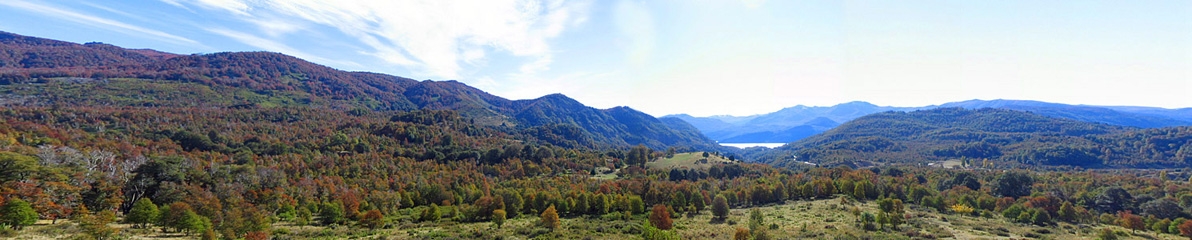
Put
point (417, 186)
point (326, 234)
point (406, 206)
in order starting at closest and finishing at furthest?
point (326, 234)
point (406, 206)
point (417, 186)

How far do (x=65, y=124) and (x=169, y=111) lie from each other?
4870 centimetres

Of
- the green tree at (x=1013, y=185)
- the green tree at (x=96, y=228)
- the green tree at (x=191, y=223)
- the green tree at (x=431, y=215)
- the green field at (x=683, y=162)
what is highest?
the green tree at (x=96, y=228)

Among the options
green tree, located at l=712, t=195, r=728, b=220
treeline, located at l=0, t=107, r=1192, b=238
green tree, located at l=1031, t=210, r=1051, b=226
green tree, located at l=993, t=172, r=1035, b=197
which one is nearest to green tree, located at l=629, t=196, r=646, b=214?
treeline, located at l=0, t=107, r=1192, b=238

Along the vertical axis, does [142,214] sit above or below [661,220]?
above

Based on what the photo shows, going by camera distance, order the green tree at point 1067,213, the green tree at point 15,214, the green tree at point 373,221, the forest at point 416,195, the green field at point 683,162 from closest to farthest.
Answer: the green tree at point 15,214
the forest at point 416,195
the green tree at point 373,221
the green tree at point 1067,213
the green field at point 683,162

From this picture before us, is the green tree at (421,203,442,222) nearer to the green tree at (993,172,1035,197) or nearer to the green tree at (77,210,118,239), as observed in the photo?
the green tree at (77,210,118,239)

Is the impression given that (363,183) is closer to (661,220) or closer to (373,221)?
(373,221)

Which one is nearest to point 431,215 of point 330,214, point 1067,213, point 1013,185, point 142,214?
point 330,214

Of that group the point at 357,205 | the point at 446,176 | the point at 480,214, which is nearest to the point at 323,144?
the point at 446,176

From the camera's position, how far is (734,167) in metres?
150

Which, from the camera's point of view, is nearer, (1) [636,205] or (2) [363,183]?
(1) [636,205]

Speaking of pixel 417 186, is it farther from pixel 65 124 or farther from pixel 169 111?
pixel 169 111

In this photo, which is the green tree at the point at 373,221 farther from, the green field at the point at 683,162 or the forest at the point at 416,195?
the green field at the point at 683,162

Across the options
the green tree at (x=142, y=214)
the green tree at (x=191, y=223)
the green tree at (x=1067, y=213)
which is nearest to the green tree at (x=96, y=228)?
the green tree at (x=191, y=223)
